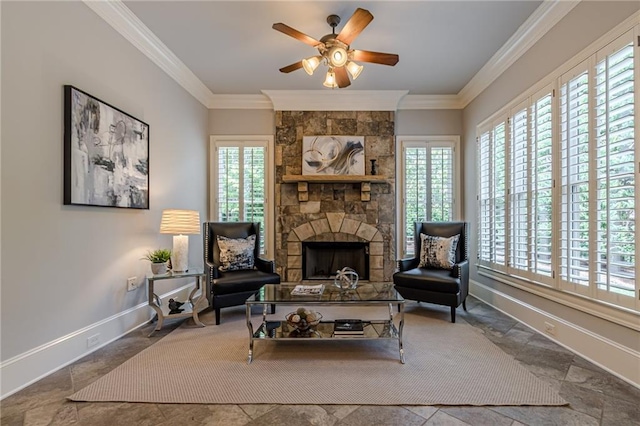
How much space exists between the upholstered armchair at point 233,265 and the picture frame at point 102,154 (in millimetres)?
885

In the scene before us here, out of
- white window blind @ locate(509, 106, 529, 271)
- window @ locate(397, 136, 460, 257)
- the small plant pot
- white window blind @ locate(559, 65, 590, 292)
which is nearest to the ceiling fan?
white window blind @ locate(559, 65, 590, 292)

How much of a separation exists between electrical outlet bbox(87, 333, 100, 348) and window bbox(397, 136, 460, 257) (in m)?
3.90

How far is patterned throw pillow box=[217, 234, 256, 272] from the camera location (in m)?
3.64

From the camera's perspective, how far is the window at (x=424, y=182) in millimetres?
4914

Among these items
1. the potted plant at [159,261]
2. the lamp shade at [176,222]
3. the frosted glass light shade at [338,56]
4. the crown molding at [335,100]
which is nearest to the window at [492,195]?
the crown molding at [335,100]

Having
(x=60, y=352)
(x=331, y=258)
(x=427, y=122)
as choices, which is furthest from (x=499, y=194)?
(x=60, y=352)

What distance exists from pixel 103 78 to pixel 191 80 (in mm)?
1578

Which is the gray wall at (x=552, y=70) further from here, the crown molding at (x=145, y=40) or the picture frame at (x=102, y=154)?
the picture frame at (x=102, y=154)

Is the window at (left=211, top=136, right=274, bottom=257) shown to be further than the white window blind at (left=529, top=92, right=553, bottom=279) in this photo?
Yes

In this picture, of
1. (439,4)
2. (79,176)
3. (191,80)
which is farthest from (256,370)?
(191,80)

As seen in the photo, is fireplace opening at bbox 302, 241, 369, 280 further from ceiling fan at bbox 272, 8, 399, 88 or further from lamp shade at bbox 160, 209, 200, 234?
ceiling fan at bbox 272, 8, 399, 88

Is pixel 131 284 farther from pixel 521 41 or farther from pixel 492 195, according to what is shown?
pixel 521 41

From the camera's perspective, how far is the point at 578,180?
250 cm

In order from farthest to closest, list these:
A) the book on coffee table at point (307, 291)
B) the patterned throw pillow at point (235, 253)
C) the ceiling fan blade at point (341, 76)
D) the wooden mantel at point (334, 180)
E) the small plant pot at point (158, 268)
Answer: the wooden mantel at point (334, 180) < the patterned throw pillow at point (235, 253) < the small plant pot at point (158, 268) < the ceiling fan blade at point (341, 76) < the book on coffee table at point (307, 291)
